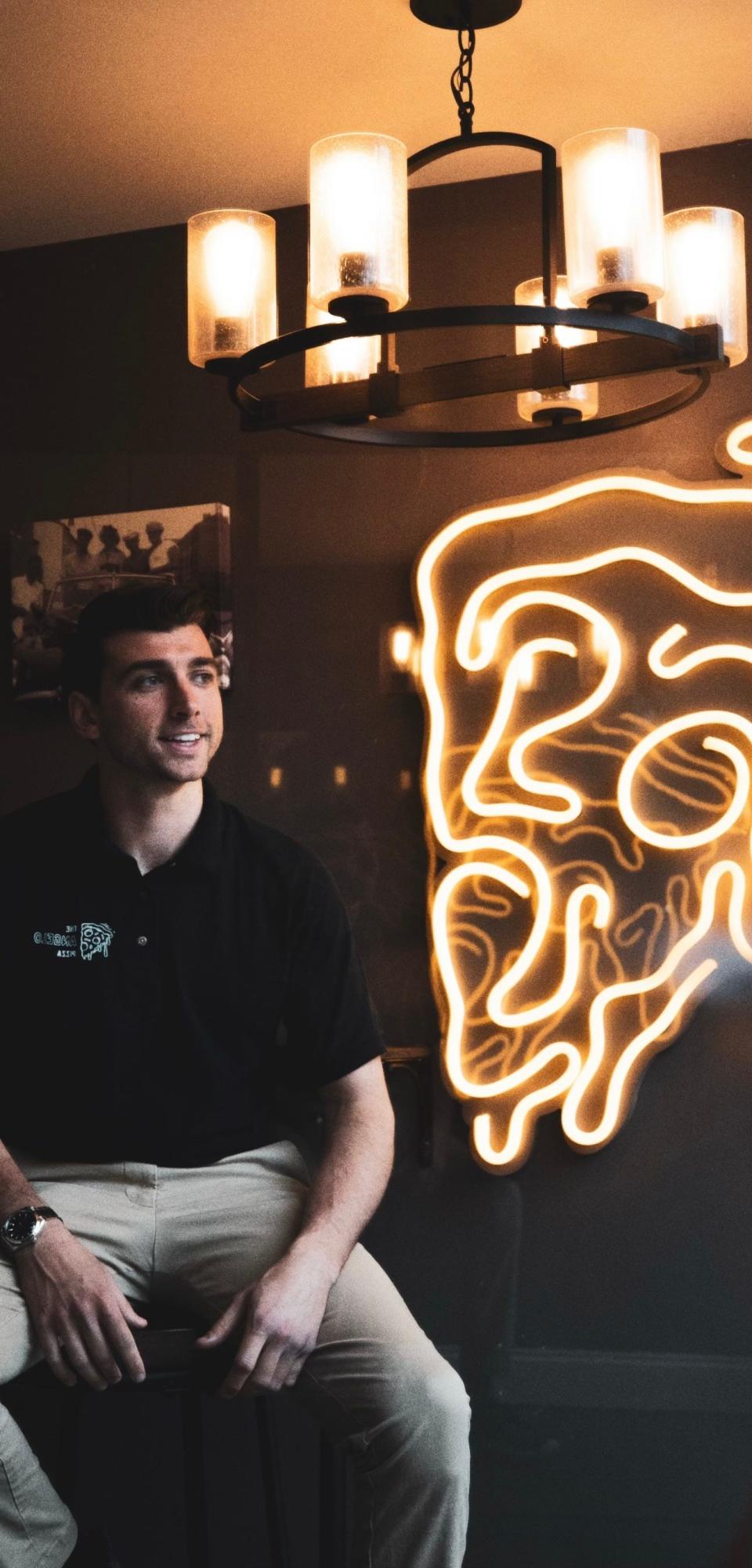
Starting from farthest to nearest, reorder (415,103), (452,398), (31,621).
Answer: (31,621) → (415,103) → (452,398)

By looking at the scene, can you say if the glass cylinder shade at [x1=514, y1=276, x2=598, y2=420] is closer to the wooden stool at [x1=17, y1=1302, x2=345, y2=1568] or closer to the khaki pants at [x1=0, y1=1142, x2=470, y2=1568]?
the khaki pants at [x1=0, y1=1142, x2=470, y2=1568]

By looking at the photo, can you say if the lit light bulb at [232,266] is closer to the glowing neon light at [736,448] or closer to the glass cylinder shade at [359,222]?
the glass cylinder shade at [359,222]

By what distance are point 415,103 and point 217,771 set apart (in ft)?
4.75

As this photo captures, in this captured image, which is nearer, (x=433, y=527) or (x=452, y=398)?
(x=452, y=398)

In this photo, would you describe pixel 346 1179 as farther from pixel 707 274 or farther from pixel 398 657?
pixel 707 274

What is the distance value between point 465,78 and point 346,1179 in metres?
1.95

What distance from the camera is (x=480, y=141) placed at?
2.09 m

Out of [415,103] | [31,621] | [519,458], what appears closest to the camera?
[415,103]

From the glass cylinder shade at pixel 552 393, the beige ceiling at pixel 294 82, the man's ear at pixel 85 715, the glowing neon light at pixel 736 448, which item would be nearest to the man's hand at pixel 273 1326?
the man's ear at pixel 85 715

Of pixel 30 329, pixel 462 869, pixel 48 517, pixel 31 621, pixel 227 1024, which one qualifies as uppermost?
pixel 30 329

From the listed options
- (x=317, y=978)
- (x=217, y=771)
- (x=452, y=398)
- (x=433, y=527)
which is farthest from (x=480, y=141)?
(x=217, y=771)

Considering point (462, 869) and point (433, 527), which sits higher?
point (433, 527)

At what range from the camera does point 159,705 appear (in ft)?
8.73

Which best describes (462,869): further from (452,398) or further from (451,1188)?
(452,398)
